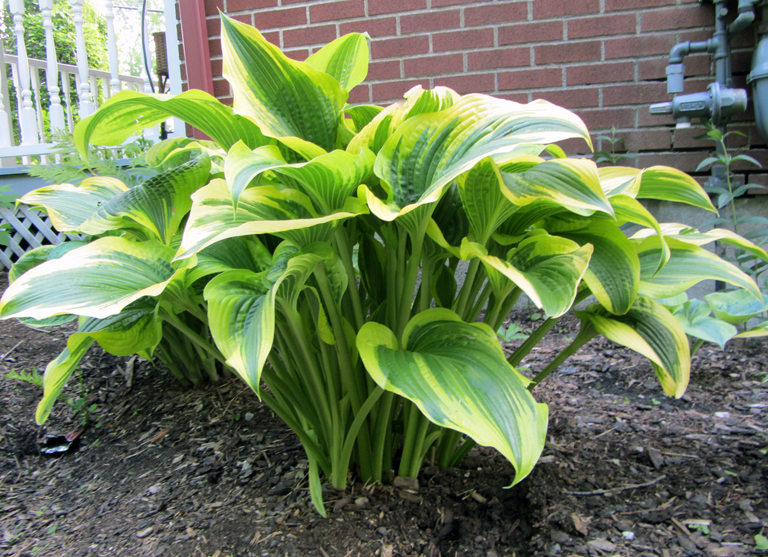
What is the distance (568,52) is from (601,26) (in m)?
0.18

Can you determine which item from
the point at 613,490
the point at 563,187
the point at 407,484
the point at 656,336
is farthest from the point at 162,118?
the point at 613,490

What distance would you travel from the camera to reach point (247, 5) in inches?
110

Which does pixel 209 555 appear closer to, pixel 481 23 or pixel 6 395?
pixel 6 395

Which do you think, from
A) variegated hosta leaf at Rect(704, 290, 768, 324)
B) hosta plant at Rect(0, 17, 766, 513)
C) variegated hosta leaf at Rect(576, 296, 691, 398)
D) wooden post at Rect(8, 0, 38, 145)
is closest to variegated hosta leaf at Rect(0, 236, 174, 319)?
hosta plant at Rect(0, 17, 766, 513)

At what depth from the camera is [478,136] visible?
0.76 meters

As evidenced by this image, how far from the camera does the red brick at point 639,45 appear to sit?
7.75ft

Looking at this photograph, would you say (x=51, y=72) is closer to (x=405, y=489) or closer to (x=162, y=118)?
(x=162, y=118)

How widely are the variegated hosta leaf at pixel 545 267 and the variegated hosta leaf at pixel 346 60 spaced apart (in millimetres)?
495

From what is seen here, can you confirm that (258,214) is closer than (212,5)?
Yes

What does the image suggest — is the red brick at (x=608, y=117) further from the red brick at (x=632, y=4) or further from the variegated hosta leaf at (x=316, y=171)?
the variegated hosta leaf at (x=316, y=171)

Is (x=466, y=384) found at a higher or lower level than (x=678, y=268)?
lower

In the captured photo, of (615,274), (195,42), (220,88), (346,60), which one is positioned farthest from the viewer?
(220,88)

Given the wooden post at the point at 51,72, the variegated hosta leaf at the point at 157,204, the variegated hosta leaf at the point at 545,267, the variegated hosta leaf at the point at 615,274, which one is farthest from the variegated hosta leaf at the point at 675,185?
the wooden post at the point at 51,72

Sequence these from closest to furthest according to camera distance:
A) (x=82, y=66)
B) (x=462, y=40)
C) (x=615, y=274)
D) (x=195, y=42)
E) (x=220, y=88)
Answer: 1. (x=615, y=274)
2. (x=462, y=40)
3. (x=195, y=42)
4. (x=220, y=88)
5. (x=82, y=66)
